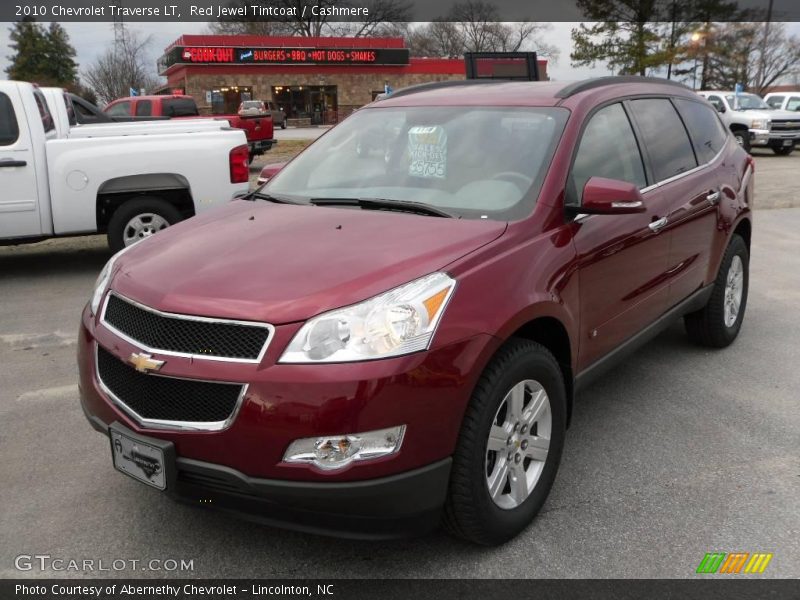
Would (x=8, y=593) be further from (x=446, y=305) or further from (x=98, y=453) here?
(x=446, y=305)

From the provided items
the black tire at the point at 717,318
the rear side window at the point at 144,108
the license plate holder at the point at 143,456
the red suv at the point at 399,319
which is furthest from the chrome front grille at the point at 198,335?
the rear side window at the point at 144,108

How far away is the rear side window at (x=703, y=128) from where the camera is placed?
4688 mm

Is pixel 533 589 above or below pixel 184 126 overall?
below

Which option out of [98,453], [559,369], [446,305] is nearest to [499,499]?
[559,369]

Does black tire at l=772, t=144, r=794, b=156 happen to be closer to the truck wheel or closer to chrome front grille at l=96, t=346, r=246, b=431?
the truck wheel

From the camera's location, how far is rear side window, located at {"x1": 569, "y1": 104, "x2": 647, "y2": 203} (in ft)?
11.2

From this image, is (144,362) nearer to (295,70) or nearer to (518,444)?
(518,444)

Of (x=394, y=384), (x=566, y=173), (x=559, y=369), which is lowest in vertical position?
(x=559, y=369)

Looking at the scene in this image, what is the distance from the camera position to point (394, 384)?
7.60 feet

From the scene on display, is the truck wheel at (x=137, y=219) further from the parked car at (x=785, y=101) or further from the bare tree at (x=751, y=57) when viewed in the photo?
the bare tree at (x=751, y=57)

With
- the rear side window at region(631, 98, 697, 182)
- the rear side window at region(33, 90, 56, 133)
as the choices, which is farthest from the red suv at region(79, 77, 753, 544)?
the rear side window at region(33, 90, 56, 133)

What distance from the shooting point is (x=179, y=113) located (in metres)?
18.3

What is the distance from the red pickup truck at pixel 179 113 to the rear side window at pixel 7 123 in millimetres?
10016

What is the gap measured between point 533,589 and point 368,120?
2.63 metres
